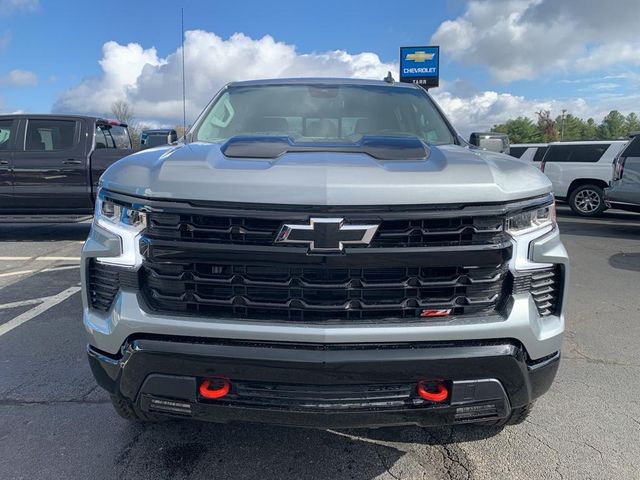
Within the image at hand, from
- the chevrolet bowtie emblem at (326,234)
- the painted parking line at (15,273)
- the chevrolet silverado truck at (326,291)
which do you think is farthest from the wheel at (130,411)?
the painted parking line at (15,273)

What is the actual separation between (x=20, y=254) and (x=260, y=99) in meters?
6.23

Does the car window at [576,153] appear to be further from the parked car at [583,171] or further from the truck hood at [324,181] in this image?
the truck hood at [324,181]

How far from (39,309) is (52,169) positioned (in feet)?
14.1

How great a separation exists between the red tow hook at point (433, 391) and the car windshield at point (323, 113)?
1630 millimetres

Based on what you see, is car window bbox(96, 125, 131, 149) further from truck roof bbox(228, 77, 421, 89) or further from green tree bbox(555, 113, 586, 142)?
green tree bbox(555, 113, 586, 142)

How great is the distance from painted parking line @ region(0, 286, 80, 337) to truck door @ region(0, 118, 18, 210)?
3887 millimetres

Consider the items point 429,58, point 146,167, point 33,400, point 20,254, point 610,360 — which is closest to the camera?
point 146,167

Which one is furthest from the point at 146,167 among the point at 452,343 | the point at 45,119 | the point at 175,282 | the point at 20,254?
the point at 45,119

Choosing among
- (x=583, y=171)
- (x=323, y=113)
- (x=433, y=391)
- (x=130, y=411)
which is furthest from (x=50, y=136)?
(x=583, y=171)

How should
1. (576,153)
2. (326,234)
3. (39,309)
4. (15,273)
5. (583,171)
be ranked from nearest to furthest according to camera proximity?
1. (326,234)
2. (39,309)
3. (15,273)
4. (583,171)
5. (576,153)

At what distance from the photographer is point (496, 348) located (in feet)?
6.43

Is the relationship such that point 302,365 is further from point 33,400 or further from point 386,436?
point 33,400

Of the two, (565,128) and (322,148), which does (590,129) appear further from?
(322,148)

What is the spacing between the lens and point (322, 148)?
2.29 metres
